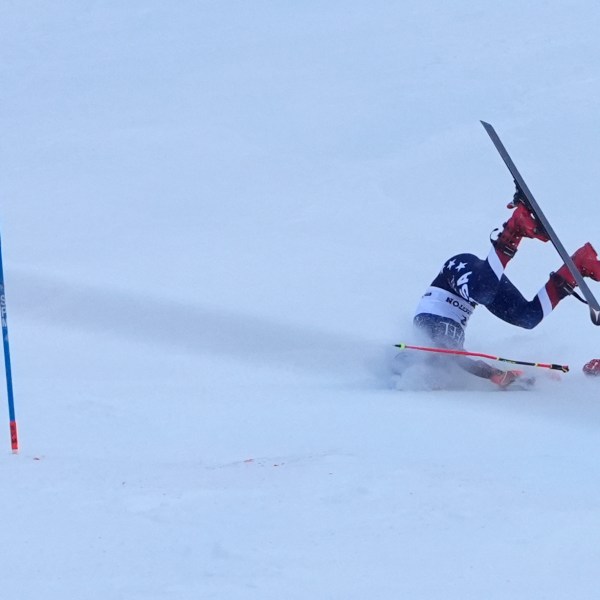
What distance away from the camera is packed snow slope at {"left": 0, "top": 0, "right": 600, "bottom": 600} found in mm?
4172

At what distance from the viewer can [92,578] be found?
392 centimetres

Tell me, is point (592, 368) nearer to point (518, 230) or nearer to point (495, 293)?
point (495, 293)

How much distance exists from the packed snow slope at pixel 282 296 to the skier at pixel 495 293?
0.36 metres

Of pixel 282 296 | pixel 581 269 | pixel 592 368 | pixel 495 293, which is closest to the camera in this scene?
pixel 581 269

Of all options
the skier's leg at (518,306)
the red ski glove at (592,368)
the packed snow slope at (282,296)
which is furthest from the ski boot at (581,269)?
the packed snow slope at (282,296)

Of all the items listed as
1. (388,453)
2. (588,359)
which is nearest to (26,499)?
(388,453)

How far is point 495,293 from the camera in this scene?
24.3 ft

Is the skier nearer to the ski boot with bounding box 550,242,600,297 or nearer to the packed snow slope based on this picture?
the ski boot with bounding box 550,242,600,297

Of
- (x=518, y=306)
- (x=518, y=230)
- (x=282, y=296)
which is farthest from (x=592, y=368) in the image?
(x=282, y=296)

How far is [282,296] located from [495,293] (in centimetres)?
271

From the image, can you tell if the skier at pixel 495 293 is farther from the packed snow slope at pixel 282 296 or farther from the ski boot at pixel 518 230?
the packed snow slope at pixel 282 296

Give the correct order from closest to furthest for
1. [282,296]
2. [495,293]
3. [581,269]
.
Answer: [581,269] → [495,293] → [282,296]

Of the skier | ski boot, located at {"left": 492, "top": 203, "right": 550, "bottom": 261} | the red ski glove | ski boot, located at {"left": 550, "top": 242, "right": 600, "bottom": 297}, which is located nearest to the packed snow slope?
the red ski glove

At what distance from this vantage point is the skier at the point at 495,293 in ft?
23.4
